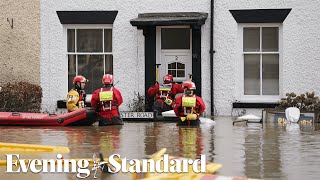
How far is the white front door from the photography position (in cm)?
Result: 2469

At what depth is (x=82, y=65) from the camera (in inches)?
993

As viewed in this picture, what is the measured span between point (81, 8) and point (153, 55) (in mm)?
2720

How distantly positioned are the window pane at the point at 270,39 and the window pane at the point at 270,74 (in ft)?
0.72

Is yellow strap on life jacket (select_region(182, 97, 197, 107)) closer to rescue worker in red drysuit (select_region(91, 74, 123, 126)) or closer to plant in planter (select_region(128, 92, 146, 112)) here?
rescue worker in red drysuit (select_region(91, 74, 123, 126))

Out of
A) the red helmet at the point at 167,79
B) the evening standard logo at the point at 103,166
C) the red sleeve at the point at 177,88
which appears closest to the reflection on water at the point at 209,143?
the evening standard logo at the point at 103,166

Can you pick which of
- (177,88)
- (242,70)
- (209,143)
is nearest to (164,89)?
(177,88)

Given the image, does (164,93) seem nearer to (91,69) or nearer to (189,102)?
(91,69)

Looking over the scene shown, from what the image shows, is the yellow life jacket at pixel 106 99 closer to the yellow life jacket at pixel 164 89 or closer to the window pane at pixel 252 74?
the yellow life jacket at pixel 164 89

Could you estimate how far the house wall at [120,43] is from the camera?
2439 cm

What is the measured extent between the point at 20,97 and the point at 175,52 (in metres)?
5.05

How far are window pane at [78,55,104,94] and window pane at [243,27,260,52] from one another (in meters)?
4.60

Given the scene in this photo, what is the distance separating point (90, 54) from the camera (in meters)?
25.1

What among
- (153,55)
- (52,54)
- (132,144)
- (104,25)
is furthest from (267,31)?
(132,144)

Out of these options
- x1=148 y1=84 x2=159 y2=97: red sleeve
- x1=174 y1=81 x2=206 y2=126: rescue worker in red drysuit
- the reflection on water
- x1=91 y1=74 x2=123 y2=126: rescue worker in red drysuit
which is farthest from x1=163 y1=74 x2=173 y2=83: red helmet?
x1=174 y1=81 x2=206 y2=126: rescue worker in red drysuit
